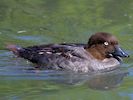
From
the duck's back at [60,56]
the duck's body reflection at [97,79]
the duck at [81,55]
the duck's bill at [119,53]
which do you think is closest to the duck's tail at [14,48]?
the duck at [81,55]

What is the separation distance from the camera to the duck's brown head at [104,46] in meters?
11.3

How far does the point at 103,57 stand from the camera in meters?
11.7

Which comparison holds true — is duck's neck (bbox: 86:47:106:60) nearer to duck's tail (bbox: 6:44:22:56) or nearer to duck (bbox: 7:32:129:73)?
duck (bbox: 7:32:129:73)

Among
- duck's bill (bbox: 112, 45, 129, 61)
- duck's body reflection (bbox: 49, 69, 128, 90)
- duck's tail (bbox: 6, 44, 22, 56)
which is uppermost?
duck's tail (bbox: 6, 44, 22, 56)

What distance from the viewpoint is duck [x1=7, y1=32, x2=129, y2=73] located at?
36.5 ft

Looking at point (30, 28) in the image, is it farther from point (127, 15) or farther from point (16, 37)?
point (127, 15)

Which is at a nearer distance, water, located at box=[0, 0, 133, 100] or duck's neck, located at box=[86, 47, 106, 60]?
water, located at box=[0, 0, 133, 100]

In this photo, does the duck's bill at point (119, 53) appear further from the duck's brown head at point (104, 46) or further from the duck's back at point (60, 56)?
the duck's back at point (60, 56)

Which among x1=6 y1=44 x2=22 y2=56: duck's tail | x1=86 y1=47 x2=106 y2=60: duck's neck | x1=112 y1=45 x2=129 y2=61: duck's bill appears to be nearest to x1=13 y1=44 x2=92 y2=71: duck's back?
x1=86 y1=47 x2=106 y2=60: duck's neck

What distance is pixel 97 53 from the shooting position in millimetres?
11586

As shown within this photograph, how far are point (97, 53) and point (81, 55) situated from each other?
48 cm

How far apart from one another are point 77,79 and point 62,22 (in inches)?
138

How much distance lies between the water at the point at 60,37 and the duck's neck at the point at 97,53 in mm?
449

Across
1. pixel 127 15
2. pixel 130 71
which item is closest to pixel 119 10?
pixel 127 15
